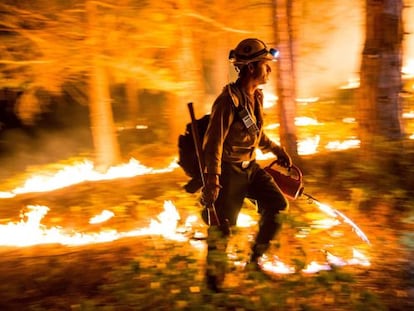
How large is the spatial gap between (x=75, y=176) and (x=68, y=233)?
12.2 feet

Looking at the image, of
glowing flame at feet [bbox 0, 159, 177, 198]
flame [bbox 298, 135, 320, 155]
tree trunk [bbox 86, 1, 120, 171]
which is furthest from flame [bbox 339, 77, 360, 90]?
tree trunk [bbox 86, 1, 120, 171]

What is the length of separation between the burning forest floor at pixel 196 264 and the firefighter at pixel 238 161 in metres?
0.16

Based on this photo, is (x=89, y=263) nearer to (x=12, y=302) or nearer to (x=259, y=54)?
(x=12, y=302)

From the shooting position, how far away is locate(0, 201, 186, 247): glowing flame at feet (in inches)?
270

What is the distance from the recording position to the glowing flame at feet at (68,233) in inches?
270

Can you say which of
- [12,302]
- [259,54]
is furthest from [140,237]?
[259,54]

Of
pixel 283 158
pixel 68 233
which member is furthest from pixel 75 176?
pixel 283 158

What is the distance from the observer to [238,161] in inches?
189

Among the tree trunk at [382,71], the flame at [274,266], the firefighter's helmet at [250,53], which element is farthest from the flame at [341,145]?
the firefighter's helmet at [250,53]

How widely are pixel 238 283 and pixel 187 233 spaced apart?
59cm

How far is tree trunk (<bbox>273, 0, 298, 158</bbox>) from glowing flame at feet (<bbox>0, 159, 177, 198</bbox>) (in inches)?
123

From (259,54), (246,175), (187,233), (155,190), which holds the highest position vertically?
(259,54)

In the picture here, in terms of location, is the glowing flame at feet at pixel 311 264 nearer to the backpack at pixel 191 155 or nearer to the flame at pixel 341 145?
the backpack at pixel 191 155

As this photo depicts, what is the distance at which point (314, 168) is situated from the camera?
7.89 m
